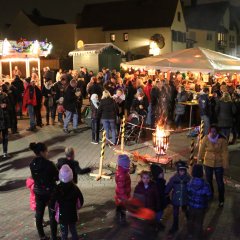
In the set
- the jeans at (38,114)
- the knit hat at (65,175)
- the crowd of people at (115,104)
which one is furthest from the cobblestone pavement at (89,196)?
the knit hat at (65,175)

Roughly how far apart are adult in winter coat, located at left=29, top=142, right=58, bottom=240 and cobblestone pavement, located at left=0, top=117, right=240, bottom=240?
55 cm

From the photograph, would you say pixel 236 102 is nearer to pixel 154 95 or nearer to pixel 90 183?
pixel 154 95

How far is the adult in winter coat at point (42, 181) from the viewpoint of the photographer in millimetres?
6262

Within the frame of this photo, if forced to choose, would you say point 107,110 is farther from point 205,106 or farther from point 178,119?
point 178,119

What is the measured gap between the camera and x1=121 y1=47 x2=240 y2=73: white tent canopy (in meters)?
15.7

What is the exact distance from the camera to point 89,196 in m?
8.74

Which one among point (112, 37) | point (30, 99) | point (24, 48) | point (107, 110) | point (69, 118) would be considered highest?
point (112, 37)

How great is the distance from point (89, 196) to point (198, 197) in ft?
9.74

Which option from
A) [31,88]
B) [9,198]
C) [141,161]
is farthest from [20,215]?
[31,88]

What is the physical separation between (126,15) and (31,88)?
33.3 meters

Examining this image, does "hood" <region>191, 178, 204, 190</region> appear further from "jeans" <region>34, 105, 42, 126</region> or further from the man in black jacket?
the man in black jacket

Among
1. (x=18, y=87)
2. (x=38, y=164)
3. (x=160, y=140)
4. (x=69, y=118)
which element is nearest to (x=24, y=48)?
(x=18, y=87)

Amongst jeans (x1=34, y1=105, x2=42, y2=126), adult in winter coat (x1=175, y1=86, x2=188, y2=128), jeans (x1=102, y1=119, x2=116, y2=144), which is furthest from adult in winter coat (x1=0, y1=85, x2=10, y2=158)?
adult in winter coat (x1=175, y1=86, x2=188, y2=128)

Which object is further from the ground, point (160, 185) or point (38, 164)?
point (38, 164)
